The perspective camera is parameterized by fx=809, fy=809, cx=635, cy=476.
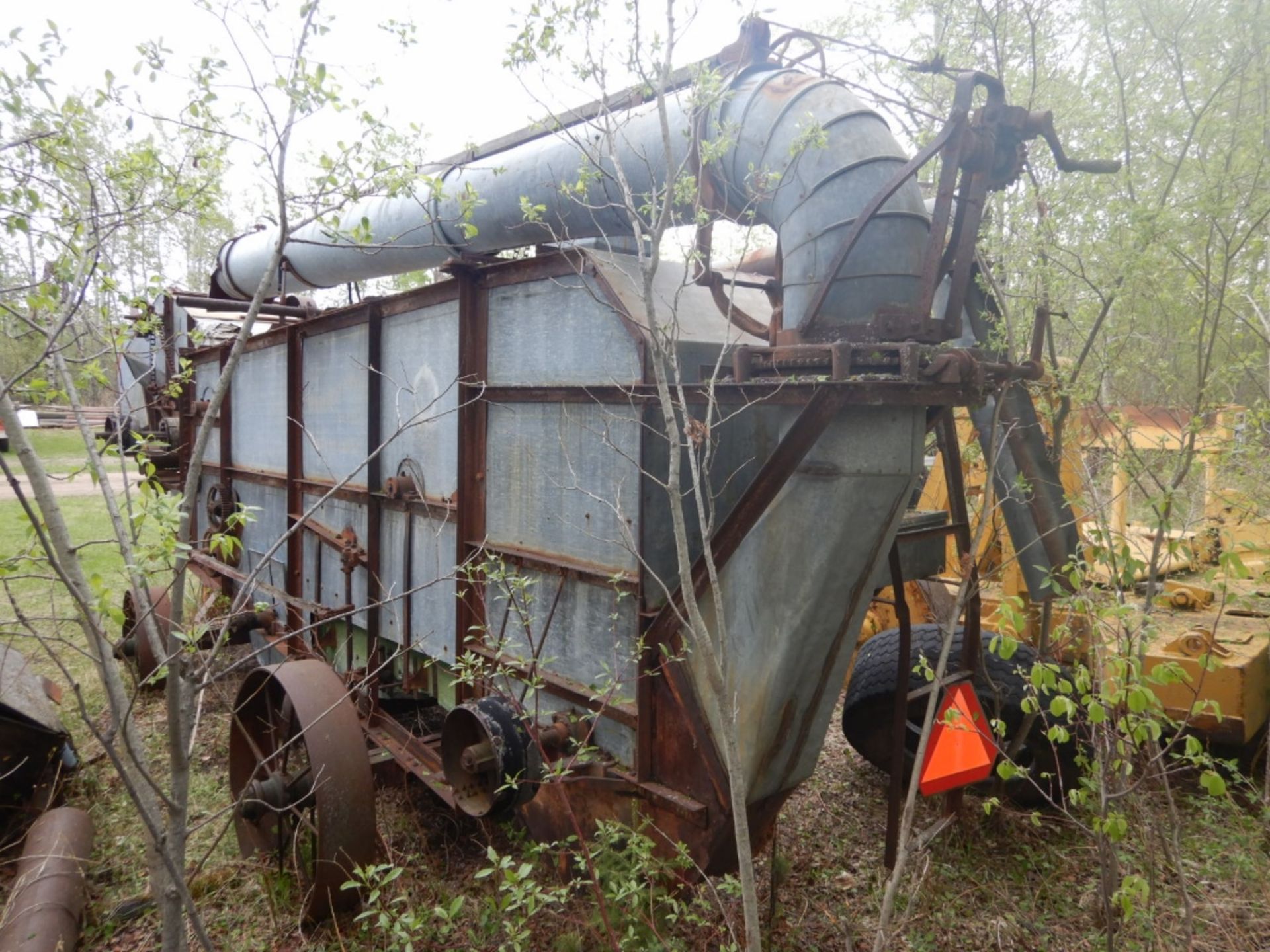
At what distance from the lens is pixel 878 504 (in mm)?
2836

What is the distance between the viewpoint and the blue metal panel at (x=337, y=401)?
4.96 metres

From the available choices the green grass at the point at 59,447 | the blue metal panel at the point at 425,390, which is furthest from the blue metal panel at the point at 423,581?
the green grass at the point at 59,447

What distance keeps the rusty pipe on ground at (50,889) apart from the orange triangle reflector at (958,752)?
12.0 ft

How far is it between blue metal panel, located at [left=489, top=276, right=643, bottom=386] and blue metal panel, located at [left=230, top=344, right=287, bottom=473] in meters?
2.75

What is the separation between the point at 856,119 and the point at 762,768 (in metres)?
2.39

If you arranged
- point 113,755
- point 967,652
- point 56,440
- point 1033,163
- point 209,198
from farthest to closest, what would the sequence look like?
1. point 56,440
2. point 1033,163
3. point 967,652
4. point 209,198
5. point 113,755

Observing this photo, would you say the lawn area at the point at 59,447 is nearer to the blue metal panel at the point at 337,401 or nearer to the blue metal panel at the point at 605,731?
the blue metal panel at the point at 337,401

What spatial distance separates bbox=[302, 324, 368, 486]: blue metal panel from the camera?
4.96 meters

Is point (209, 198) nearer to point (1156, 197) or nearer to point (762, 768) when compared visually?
point (762, 768)

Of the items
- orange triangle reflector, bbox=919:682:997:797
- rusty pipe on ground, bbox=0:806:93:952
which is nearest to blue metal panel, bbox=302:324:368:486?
rusty pipe on ground, bbox=0:806:93:952

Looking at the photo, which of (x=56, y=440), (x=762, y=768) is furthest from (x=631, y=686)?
(x=56, y=440)

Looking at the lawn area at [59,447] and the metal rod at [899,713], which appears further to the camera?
the lawn area at [59,447]

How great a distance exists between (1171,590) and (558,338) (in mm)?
4814

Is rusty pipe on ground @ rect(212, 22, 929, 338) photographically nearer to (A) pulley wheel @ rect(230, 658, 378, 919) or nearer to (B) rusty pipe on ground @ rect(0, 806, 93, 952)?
(A) pulley wheel @ rect(230, 658, 378, 919)
